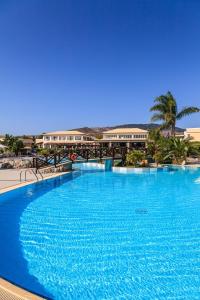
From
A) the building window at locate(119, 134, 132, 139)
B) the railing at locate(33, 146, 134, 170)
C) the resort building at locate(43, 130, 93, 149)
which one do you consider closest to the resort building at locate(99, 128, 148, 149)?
the building window at locate(119, 134, 132, 139)

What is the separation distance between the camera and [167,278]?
17.0ft

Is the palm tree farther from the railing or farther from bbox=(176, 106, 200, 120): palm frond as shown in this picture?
the railing

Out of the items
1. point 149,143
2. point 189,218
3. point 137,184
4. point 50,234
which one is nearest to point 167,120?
point 149,143

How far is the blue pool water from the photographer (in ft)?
16.1

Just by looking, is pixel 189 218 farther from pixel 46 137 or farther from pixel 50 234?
pixel 46 137

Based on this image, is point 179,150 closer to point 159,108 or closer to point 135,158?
point 135,158

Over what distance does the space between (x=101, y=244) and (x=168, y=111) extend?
30.4m

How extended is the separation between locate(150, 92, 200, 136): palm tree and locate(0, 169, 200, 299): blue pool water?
23.6 metres

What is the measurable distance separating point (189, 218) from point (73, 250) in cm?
439

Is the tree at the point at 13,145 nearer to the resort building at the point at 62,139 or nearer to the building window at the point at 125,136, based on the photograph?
the resort building at the point at 62,139

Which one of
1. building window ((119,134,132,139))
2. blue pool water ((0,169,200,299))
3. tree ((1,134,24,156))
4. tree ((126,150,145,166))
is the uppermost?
building window ((119,134,132,139))

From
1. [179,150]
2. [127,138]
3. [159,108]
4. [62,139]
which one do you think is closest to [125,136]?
[127,138]

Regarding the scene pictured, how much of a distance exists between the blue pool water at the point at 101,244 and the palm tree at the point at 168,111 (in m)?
23.6

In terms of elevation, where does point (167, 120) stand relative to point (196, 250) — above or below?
above
